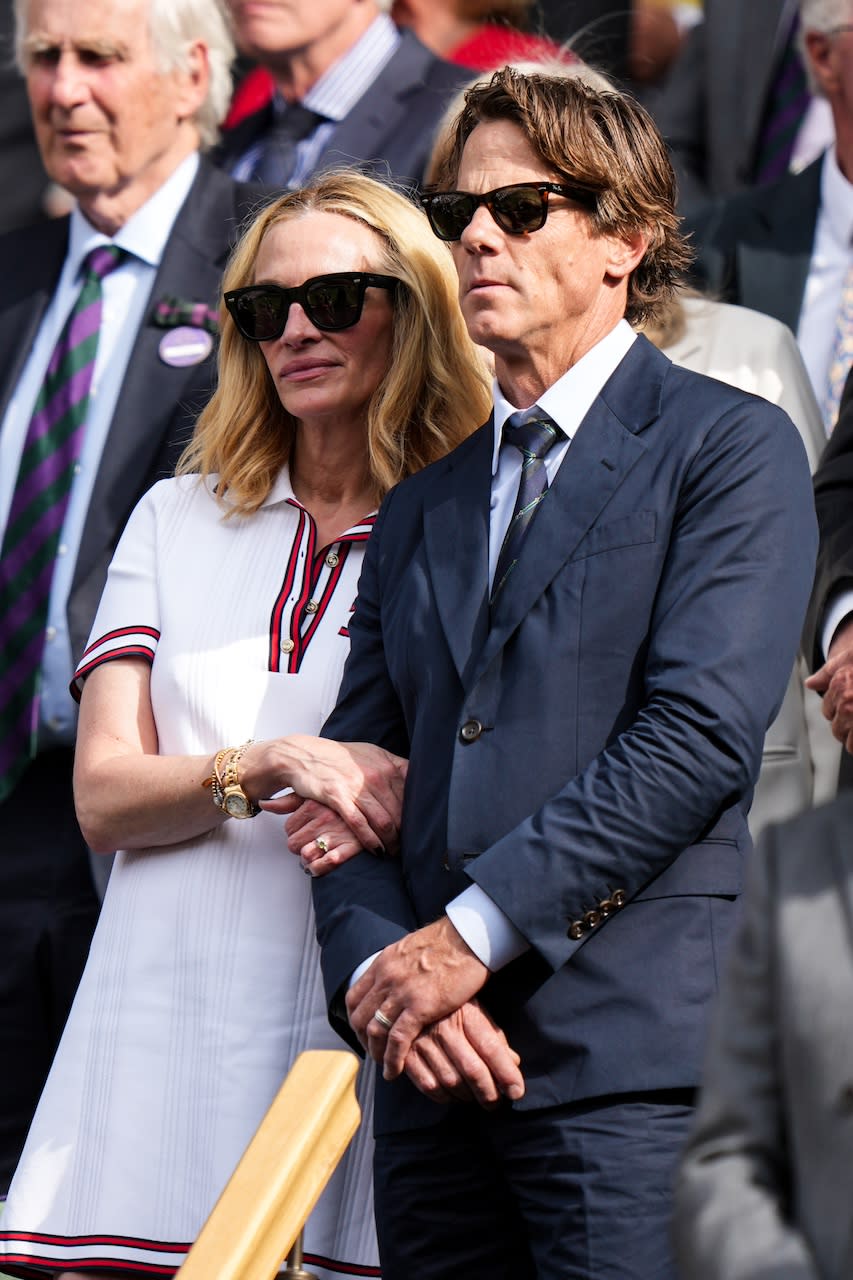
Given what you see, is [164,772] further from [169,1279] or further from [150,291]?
[150,291]

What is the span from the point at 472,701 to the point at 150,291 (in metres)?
2.03

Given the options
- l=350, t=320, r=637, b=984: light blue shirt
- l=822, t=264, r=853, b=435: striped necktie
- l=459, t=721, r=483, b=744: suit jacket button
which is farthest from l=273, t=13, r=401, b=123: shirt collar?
l=459, t=721, r=483, b=744: suit jacket button

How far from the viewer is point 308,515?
11.1ft

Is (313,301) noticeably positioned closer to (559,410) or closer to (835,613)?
(559,410)

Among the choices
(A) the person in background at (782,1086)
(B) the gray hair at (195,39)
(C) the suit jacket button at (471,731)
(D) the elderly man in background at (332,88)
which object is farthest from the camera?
(D) the elderly man in background at (332,88)

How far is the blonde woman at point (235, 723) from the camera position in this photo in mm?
3062

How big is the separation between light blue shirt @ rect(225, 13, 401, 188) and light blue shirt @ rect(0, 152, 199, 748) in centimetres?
43

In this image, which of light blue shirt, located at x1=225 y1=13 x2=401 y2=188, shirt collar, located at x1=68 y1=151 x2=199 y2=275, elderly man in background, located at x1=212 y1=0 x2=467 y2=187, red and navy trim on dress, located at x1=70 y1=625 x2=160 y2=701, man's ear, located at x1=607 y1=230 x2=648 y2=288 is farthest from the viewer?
light blue shirt, located at x1=225 y1=13 x2=401 y2=188

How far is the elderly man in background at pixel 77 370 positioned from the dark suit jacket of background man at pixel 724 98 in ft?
4.81

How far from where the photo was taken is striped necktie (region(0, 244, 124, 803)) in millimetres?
4223

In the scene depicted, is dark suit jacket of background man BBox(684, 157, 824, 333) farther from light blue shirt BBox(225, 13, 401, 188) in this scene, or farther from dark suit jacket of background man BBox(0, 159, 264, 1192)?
dark suit jacket of background man BBox(0, 159, 264, 1192)

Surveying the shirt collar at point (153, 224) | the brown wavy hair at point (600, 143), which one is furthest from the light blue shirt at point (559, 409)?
the shirt collar at point (153, 224)

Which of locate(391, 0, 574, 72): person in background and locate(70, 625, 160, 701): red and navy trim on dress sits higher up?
locate(391, 0, 574, 72): person in background

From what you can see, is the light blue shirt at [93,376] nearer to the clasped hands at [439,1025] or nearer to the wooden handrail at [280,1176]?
the clasped hands at [439,1025]
